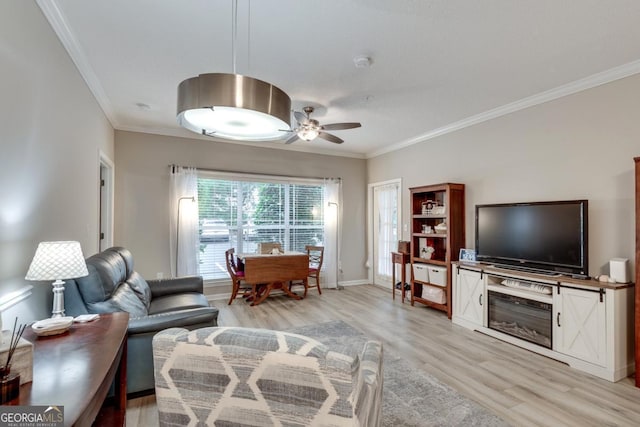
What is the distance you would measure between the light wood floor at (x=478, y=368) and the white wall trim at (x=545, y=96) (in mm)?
2644

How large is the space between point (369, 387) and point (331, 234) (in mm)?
4578

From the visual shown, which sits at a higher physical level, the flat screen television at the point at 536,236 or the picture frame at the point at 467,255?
the flat screen television at the point at 536,236

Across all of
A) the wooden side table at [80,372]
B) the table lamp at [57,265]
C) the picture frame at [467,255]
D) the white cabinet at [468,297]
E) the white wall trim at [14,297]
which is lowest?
the white cabinet at [468,297]

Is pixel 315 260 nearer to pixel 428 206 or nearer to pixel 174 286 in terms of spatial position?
pixel 428 206

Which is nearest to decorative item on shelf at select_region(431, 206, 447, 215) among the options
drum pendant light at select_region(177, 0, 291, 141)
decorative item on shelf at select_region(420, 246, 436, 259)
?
decorative item on shelf at select_region(420, 246, 436, 259)

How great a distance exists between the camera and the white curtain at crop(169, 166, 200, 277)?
4.61m

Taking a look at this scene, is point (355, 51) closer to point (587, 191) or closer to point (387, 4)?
point (387, 4)

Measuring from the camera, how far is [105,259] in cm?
243

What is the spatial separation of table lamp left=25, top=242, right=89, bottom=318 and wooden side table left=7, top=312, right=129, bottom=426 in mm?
250

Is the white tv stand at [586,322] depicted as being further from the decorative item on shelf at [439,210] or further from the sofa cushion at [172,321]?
the sofa cushion at [172,321]

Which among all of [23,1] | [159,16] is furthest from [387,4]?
[23,1]

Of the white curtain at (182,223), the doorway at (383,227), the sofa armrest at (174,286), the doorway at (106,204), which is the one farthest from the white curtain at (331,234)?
the doorway at (106,204)

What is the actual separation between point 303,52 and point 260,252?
322 centimetres

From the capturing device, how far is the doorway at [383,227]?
18.5ft
